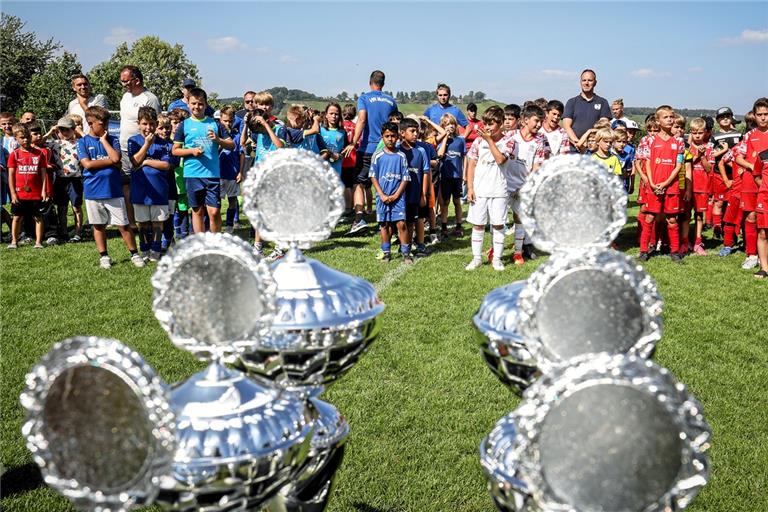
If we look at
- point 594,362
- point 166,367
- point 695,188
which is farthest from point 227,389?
point 695,188

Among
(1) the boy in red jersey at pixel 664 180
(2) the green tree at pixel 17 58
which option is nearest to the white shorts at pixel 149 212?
(1) the boy in red jersey at pixel 664 180

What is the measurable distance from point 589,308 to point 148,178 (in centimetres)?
738

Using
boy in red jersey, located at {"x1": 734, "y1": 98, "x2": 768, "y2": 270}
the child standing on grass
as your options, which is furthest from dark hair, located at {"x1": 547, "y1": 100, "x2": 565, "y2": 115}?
boy in red jersey, located at {"x1": 734, "y1": 98, "x2": 768, "y2": 270}

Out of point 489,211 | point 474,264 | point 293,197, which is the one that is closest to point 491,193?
point 489,211

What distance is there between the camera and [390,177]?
7.60 meters

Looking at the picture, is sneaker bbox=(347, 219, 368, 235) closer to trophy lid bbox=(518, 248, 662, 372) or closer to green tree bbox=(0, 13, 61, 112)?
trophy lid bbox=(518, 248, 662, 372)

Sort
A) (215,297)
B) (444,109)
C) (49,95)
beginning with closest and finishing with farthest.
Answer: (215,297)
(444,109)
(49,95)

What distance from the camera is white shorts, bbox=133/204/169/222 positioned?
783 cm

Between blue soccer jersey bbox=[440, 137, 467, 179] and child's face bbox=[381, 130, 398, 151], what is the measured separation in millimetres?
1952

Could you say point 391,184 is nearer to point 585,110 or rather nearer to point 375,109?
point 375,109

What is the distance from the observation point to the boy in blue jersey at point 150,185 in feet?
25.2

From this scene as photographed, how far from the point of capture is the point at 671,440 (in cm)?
89

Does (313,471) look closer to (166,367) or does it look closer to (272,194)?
(272,194)

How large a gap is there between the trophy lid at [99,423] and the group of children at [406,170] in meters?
5.98
